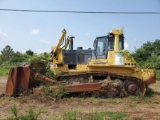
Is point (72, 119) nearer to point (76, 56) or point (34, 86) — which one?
point (34, 86)

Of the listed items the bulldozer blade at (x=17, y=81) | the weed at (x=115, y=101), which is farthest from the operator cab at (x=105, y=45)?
the bulldozer blade at (x=17, y=81)

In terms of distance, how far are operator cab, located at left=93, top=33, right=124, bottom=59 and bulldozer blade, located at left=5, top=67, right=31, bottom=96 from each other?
3.56 meters

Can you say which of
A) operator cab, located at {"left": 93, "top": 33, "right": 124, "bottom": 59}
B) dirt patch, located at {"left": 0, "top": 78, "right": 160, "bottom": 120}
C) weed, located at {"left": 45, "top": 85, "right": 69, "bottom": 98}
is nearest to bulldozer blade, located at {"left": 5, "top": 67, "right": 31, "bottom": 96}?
dirt patch, located at {"left": 0, "top": 78, "right": 160, "bottom": 120}

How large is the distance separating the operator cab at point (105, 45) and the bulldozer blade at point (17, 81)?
3564mm

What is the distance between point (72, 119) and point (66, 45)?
26.6ft

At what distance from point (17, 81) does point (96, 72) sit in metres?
3.31

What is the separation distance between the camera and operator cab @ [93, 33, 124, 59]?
1336cm

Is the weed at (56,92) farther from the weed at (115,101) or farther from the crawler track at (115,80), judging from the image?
the weed at (115,101)

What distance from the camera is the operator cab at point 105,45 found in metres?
13.4

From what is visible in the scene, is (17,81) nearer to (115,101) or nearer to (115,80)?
(115,101)

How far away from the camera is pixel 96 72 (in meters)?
12.6

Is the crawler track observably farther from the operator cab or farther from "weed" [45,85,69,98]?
the operator cab

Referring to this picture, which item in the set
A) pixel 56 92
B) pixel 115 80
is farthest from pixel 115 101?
pixel 56 92

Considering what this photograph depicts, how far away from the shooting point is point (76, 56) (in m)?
14.2
